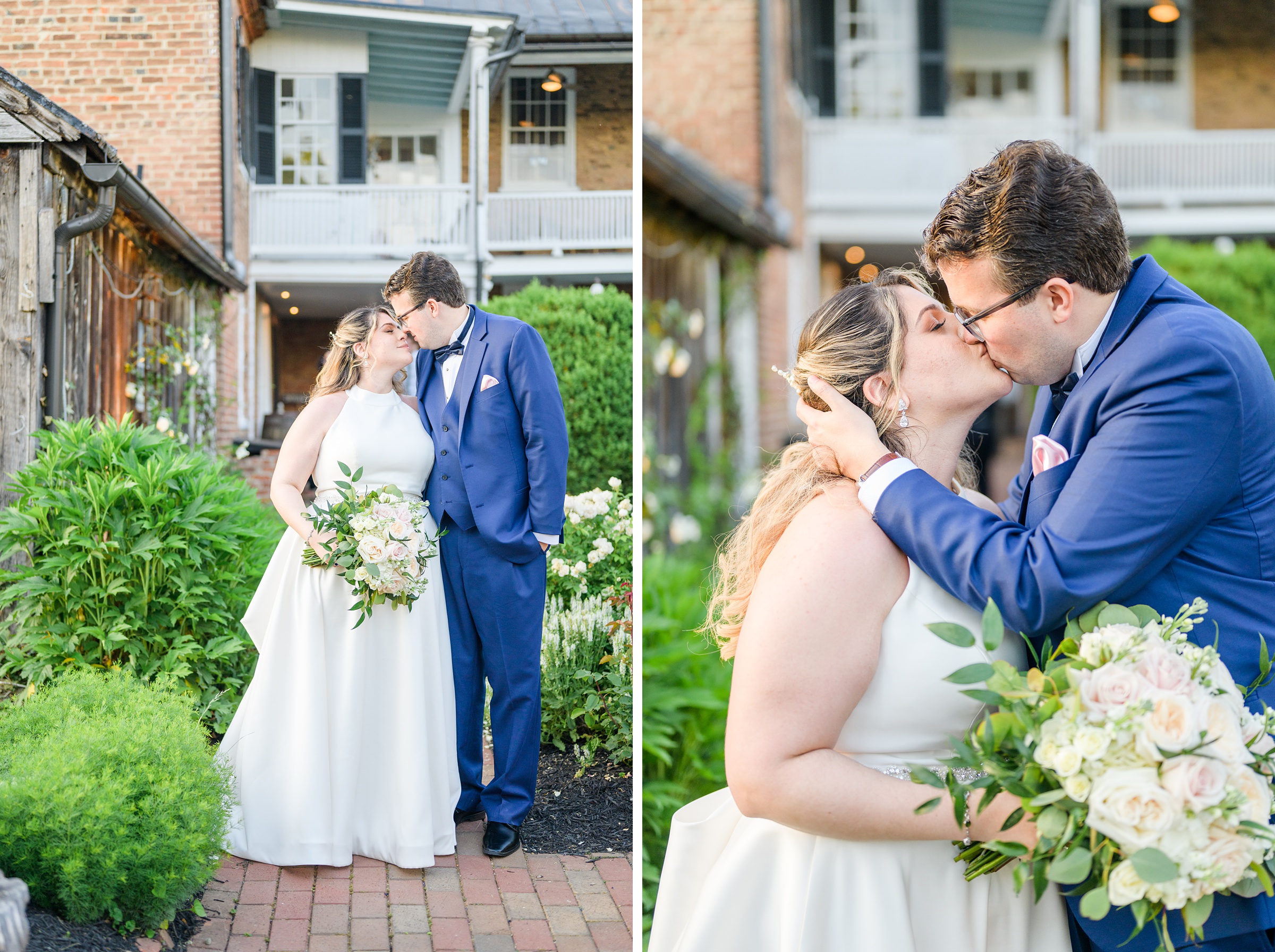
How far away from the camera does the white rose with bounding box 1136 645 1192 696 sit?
4.22 feet

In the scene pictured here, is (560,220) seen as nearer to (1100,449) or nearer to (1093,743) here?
(1100,449)

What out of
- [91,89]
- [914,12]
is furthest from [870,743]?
[914,12]

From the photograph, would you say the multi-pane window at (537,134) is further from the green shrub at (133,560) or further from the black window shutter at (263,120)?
the green shrub at (133,560)

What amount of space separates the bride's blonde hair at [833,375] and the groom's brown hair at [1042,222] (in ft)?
0.57

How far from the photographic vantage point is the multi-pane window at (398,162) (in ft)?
8.43

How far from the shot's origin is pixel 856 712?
61.7 inches

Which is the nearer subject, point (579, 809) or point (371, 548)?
point (371, 548)

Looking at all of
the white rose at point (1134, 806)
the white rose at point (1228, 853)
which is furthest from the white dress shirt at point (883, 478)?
the white rose at point (1228, 853)

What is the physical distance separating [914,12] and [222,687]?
11.9 meters

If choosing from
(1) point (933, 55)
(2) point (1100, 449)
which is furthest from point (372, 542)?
(1) point (933, 55)

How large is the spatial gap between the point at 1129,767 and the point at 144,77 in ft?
8.60

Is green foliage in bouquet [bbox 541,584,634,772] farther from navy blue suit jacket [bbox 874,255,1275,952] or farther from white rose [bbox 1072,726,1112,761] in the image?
white rose [bbox 1072,726,1112,761]

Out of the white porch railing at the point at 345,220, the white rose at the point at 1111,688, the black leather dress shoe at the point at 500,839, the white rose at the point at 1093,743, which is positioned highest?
the white porch railing at the point at 345,220

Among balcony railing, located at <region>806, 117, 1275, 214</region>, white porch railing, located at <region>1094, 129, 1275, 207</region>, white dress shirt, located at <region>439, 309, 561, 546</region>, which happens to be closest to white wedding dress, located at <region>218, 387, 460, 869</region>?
white dress shirt, located at <region>439, 309, 561, 546</region>
